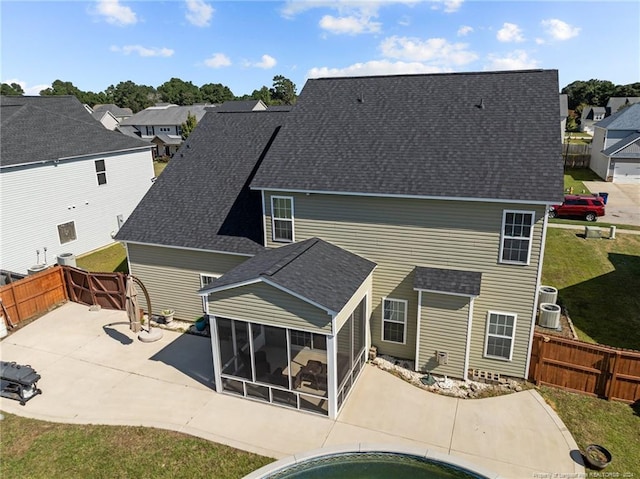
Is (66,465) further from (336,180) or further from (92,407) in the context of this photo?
(336,180)

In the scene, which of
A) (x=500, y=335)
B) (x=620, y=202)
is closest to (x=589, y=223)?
(x=620, y=202)

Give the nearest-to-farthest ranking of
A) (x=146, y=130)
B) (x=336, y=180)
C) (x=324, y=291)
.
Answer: (x=324, y=291)
(x=336, y=180)
(x=146, y=130)

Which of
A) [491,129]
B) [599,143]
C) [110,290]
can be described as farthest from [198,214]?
[599,143]

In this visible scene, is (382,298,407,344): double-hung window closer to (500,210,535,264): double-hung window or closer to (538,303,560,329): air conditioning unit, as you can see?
(500,210,535,264): double-hung window

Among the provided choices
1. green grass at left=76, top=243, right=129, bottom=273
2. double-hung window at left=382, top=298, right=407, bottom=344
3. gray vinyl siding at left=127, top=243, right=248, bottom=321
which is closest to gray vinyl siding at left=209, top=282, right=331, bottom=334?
double-hung window at left=382, top=298, right=407, bottom=344

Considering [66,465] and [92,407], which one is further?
[92,407]

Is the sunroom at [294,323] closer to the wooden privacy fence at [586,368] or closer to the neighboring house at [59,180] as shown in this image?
the wooden privacy fence at [586,368]
